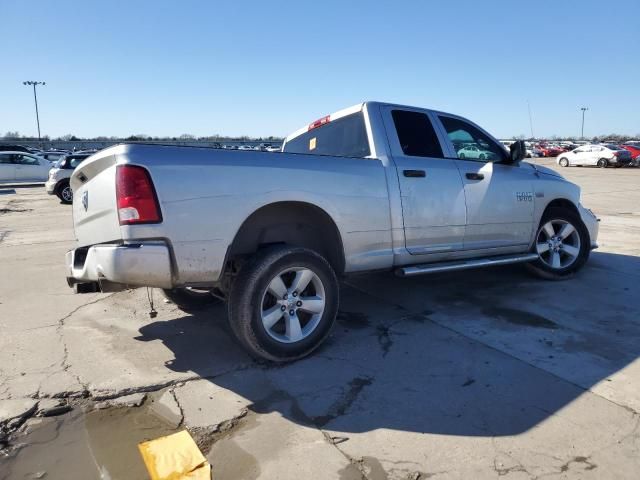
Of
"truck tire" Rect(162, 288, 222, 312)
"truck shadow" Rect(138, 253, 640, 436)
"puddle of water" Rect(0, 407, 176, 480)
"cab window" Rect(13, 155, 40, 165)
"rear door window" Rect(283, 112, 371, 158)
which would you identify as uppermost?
"cab window" Rect(13, 155, 40, 165)

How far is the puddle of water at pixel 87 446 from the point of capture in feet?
8.11

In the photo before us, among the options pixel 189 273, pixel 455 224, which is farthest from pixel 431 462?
pixel 455 224

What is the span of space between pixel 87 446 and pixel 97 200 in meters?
1.60

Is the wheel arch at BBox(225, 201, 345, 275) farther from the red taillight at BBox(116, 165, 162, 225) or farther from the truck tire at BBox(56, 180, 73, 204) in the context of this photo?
the truck tire at BBox(56, 180, 73, 204)

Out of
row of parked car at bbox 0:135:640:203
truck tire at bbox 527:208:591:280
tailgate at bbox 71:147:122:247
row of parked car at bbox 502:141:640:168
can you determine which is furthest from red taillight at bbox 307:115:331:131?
row of parked car at bbox 502:141:640:168

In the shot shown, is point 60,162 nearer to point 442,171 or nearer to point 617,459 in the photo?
point 442,171

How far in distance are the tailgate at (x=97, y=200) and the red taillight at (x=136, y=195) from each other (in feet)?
0.31

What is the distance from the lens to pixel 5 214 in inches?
546

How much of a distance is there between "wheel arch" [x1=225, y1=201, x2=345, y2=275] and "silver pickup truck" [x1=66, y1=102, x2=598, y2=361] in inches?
0.5

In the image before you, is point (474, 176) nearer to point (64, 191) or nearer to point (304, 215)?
point (304, 215)

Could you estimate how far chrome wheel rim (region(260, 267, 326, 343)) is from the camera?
3.55m

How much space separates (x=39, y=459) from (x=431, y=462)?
6.62 ft

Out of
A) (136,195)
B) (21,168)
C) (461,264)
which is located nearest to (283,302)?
(136,195)

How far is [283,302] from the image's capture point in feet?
11.8
